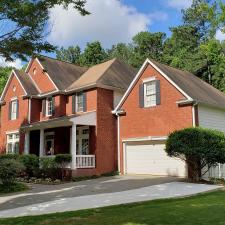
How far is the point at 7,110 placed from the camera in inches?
1348

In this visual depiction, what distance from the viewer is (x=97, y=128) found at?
25.9m

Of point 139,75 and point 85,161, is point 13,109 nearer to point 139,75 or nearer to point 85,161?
point 85,161

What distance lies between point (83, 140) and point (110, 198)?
12698mm

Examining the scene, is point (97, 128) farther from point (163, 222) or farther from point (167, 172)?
point (163, 222)

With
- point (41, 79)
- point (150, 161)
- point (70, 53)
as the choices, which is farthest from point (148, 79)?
point (70, 53)

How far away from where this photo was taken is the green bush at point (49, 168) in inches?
958

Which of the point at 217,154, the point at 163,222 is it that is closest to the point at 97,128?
the point at 217,154

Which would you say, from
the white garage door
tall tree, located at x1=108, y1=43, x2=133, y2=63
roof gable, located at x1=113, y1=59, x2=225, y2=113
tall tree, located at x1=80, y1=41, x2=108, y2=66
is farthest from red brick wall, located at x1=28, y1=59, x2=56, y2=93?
tall tree, located at x1=108, y1=43, x2=133, y2=63

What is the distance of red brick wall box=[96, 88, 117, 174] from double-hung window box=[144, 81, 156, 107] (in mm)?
3317

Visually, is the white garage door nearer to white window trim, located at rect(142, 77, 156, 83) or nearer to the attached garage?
the attached garage

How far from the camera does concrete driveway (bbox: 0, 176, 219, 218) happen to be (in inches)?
514

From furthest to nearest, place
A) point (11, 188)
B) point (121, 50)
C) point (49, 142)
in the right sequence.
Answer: point (121, 50) → point (49, 142) → point (11, 188)

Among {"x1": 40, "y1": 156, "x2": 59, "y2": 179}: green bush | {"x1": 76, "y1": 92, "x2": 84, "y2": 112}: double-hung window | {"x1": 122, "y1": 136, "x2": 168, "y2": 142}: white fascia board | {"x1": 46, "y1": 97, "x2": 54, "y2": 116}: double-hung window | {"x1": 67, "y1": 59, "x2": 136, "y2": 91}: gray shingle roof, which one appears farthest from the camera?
{"x1": 46, "y1": 97, "x2": 54, "y2": 116}: double-hung window

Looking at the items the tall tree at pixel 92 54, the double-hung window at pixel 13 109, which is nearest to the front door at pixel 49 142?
Result: the double-hung window at pixel 13 109
